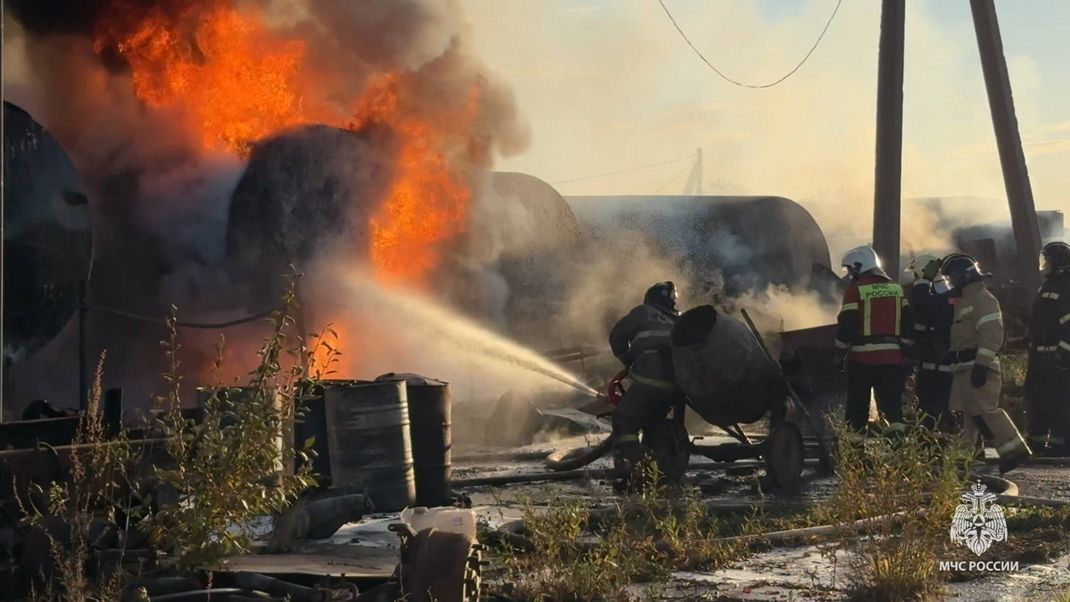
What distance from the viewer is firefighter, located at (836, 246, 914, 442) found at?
1141 centimetres

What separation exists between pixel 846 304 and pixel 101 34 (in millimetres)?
9828

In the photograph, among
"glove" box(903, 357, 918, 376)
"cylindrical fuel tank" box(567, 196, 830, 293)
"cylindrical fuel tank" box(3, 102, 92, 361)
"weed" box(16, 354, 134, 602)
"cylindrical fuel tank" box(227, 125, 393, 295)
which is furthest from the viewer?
"cylindrical fuel tank" box(567, 196, 830, 293)


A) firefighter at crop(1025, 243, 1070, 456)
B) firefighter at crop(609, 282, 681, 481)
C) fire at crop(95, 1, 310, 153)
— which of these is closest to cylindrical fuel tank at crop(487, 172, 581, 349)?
fire at crop(95, 1, 310, 153)

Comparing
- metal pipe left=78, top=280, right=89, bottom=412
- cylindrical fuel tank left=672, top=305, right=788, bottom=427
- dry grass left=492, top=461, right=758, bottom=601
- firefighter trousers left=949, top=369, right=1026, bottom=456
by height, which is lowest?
dry grass left=492, top=461, right=758, bottom=601

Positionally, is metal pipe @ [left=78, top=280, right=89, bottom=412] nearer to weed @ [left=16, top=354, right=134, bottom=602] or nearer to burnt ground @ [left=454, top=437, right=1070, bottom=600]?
burnt ground @ [left=454, top=437, right=1070, bottom=600]

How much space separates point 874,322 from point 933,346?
1.48 meters

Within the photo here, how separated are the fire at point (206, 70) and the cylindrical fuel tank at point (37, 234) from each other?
9.00ft

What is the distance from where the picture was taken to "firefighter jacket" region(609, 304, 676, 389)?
10633 mm

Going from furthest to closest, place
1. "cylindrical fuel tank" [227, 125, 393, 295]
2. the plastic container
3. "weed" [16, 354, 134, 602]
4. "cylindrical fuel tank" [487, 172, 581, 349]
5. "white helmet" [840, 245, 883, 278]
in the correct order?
"cylindrical fuel tank" [487, 172, 581, 349]
"cylindrical fuel tank" [227, 125, 393, 295]
"white helmet" [840, 245, 883, 278]
the plastic container
"weed" [16, 354, 134, 602]

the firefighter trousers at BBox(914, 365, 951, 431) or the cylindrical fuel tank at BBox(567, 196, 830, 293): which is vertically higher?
the cylindrical fuel tank at BBox(567, 196, 830, 293)

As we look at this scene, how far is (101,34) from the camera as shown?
15.4 meters

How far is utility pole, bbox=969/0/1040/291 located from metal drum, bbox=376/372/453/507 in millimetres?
17267

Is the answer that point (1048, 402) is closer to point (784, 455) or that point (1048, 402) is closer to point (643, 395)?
point (784, 455)

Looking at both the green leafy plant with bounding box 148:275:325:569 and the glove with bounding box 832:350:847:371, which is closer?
the green leafy plant with bounding box 148:275:325:569
